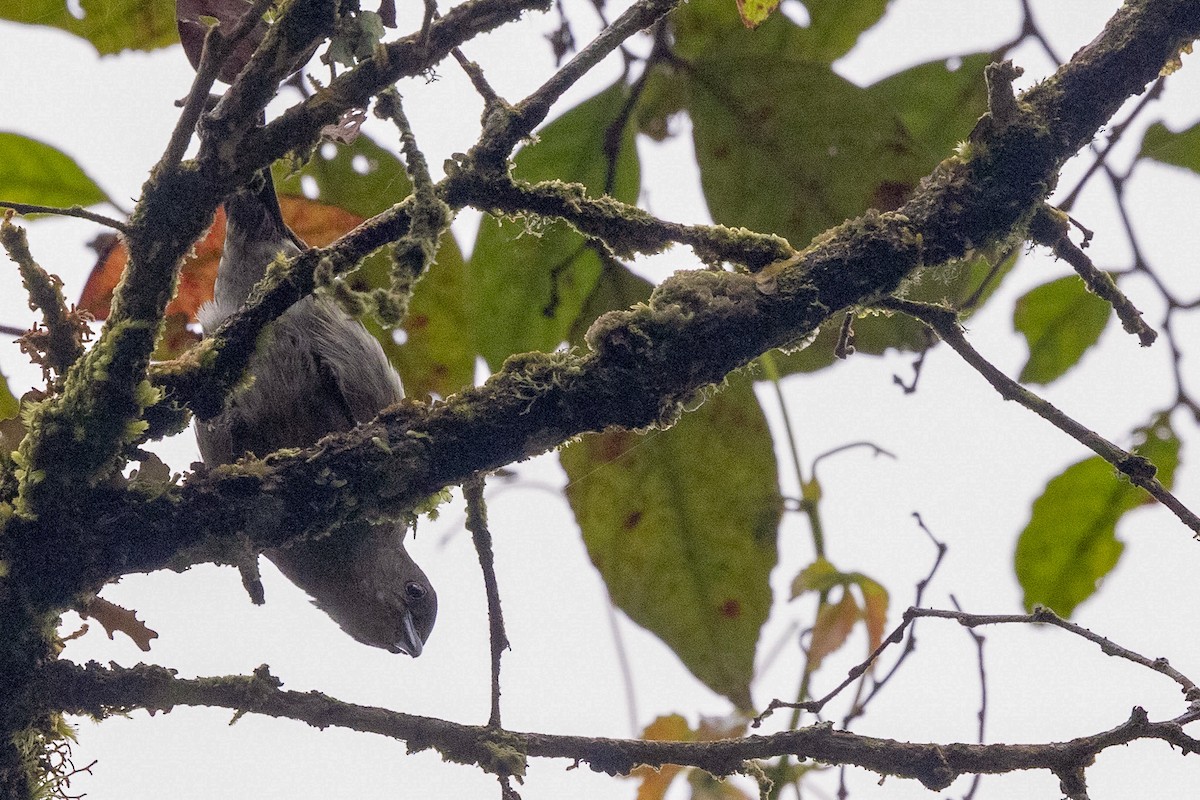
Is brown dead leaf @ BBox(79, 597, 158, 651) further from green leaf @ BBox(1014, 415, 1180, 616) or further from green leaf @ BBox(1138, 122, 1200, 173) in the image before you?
green leaf @ BBox(1138, 122, 1200, 173)

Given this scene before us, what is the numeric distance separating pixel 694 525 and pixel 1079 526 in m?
0.70

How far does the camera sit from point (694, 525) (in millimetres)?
1904

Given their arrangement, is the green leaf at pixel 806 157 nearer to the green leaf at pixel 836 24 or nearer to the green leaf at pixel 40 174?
the green leaf at pixel 836 24

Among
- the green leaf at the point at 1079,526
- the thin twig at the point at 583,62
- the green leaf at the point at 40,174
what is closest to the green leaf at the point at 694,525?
the green leaf at the point at 1079,526

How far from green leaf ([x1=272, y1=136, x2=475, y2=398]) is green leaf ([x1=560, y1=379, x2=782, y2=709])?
30 centimetres

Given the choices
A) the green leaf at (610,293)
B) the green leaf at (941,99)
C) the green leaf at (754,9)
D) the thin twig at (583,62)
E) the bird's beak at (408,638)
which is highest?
the green leaf at (941,99)

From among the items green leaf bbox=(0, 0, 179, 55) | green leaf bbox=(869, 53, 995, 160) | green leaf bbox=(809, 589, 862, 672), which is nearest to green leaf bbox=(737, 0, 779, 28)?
green leaf bbox=(869, 53, 995, 160)

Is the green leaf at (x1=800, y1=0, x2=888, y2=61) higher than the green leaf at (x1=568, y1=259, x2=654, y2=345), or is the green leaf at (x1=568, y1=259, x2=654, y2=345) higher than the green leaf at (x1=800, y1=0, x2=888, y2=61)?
the green leaf at (x1=800, y1=0, x2=888, y2=61)

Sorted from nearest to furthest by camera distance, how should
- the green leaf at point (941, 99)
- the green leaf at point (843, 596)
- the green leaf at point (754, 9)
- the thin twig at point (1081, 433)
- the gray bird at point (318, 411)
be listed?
the thin twig at point (1081, 433), the green leaf at point (754, 9), the green leaf at point (941, 99), the green leaf at point (843, 596), the gray bird at point (318, 411)

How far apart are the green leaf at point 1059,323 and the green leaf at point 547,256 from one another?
2.68 ft

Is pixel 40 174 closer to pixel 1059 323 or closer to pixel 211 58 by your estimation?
pixel 211 58

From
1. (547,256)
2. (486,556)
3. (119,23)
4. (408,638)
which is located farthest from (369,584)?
(119,23)

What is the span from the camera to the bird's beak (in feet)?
7.75

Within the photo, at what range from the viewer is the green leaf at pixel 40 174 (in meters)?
1.61
